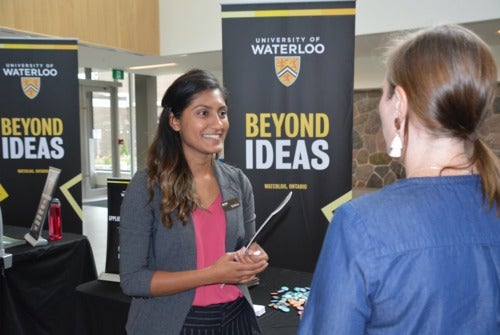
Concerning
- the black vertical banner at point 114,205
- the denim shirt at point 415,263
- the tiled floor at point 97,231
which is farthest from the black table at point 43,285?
the denim shirt at point 415,263

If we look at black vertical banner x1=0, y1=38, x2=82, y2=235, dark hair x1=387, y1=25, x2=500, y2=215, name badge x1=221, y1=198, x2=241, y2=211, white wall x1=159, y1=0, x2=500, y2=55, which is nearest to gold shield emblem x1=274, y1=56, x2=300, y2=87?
name badge x1=221, y1=198, x2=241, y2=211

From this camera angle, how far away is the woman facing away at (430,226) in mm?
652

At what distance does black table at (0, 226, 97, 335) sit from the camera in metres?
2.53

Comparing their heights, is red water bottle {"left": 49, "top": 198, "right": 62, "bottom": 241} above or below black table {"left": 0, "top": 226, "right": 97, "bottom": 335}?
above

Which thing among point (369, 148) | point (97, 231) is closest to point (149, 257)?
point (97, 231)

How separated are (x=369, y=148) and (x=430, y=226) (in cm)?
736

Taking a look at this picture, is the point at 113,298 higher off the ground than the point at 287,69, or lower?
lower

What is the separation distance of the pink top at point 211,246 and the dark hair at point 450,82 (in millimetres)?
790

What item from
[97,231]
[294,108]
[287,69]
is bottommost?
[97,231]

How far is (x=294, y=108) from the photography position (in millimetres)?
2584

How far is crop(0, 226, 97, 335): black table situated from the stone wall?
577 cm

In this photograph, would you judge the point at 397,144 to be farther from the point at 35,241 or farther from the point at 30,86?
the point at 30,86

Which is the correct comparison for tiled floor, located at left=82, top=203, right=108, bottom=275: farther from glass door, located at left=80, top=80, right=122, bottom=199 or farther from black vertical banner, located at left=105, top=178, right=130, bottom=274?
black vertical banner, located at left=105, top=178, right=130, bottom=274

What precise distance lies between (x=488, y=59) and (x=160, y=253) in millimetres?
966
